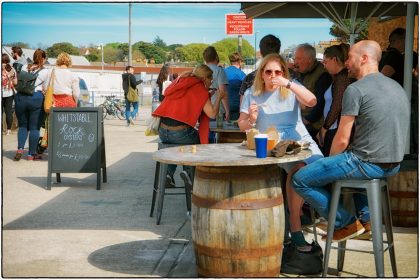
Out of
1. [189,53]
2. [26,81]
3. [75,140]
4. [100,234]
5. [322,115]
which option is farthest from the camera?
[189,53]

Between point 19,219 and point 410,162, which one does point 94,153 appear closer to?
point 19,219

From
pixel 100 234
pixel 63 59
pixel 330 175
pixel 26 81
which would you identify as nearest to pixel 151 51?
pixel 26 81

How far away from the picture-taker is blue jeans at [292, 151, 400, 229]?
4250 mm

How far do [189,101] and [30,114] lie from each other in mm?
5152

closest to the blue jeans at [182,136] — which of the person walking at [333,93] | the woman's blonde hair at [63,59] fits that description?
the person walking at [333,93]

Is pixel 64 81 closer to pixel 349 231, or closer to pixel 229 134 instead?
pixel 229 134

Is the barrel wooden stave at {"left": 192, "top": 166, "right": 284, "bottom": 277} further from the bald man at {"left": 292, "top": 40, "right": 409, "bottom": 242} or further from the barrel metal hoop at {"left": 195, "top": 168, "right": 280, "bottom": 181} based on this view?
the bald man at {"left": 292, "top": 40, "right": 409, "bottom": 242}

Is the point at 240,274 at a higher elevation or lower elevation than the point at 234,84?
lower

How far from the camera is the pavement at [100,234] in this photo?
195 inches

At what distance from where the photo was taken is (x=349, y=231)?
446 centimetres

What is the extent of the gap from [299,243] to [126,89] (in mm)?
14823

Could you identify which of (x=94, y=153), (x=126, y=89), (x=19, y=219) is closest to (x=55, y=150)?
(x=94, y=153)

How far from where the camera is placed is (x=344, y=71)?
19.4ft

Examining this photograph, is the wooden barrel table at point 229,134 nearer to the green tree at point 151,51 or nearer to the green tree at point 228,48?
the green tree at point 151,51
